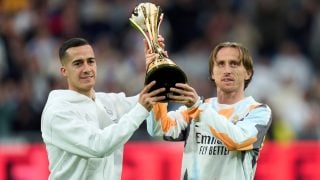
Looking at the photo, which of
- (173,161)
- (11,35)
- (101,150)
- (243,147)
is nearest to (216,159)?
(243,147)

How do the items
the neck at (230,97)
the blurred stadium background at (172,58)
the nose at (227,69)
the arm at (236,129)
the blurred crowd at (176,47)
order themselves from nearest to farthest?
the arm at (236,129)
the nose at (227,69)
the neck at (230,97)
the blurred stadium background at (172,58)
the blurred crowd at (176,47)

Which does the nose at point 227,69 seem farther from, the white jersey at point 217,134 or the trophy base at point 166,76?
the trophy base at point 166,76

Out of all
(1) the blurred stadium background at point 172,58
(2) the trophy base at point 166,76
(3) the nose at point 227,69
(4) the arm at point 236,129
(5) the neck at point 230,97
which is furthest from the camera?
(1) the blurred stadium background at point 172,58

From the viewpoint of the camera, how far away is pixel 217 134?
8891 millimetres

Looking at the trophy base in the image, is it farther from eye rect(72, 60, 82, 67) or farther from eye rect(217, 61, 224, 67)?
eye rect(72, 60, 82, 67)

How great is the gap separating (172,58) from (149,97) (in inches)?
364

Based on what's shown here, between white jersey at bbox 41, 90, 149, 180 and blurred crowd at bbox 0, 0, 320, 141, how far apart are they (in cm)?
645

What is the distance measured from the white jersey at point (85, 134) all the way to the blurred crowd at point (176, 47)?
21.2ft

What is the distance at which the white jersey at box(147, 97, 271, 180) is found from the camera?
8891 millimetres

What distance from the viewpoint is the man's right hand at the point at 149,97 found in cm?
866

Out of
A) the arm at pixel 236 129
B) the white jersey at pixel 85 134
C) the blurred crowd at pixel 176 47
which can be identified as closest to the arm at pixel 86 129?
the white jersey at pixel 85 134

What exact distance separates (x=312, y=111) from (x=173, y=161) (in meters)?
3.38

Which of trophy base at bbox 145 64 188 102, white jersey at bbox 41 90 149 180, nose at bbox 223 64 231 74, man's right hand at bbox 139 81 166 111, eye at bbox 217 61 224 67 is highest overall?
eye at bbox 217 61 224 67

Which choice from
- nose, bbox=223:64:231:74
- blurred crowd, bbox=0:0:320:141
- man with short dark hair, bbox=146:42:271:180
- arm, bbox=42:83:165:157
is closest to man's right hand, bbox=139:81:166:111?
arm, bbox=42:83:165:157
